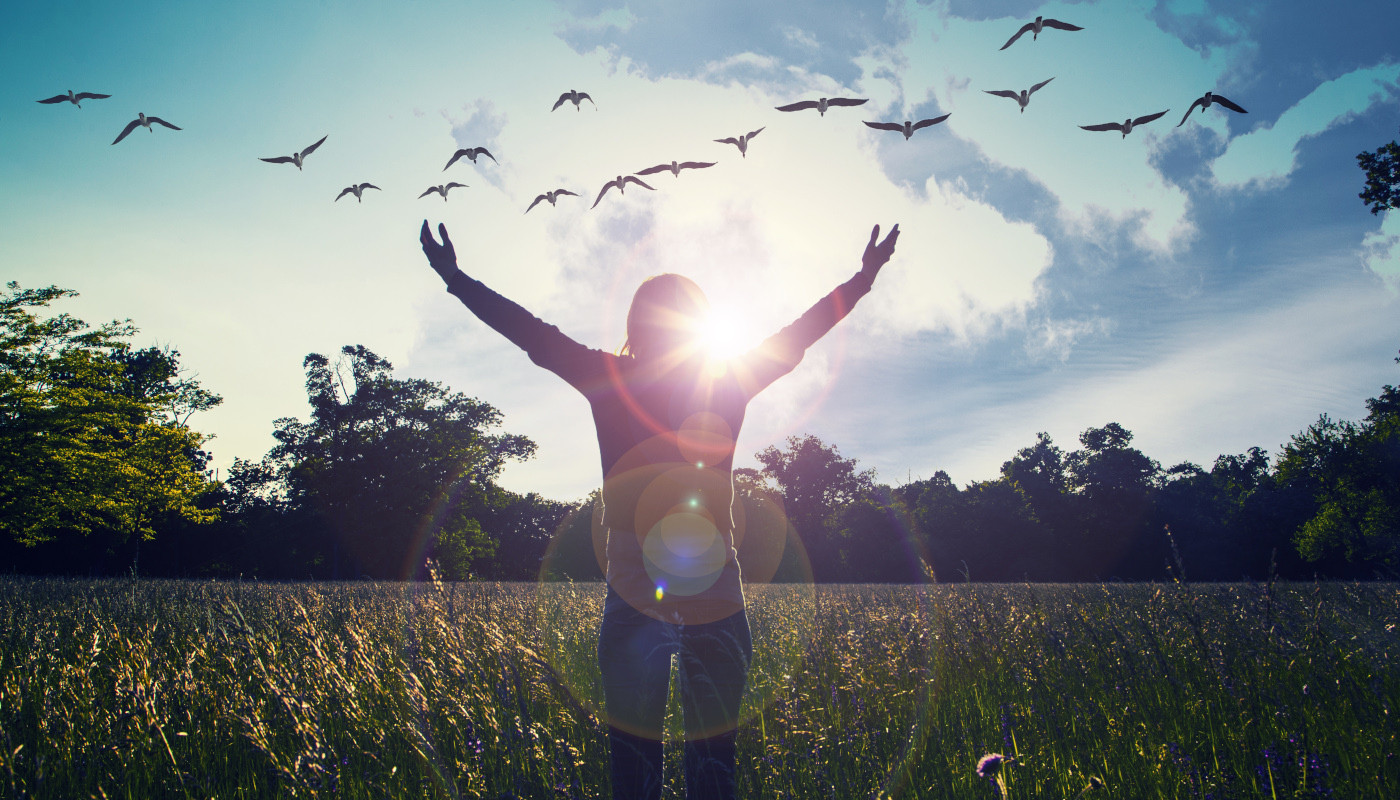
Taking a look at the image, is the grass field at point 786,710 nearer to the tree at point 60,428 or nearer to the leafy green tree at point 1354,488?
the tree at point 60,428

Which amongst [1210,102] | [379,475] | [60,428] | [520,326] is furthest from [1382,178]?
[379,475]

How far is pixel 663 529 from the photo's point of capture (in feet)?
6.75

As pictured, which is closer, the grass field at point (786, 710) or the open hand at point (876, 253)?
the grass field at point (786, 710)

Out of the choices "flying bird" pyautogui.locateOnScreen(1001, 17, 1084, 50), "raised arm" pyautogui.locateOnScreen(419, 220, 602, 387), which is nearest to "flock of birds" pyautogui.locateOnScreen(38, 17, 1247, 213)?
"flying bird" pyautogui.locateOnScreen(1001, 17, 1084, 50)

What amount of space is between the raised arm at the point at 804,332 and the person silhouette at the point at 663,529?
110 mm

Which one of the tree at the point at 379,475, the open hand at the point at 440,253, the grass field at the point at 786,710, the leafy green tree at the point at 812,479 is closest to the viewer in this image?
the grass field at the point at 786,710

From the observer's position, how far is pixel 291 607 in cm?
546

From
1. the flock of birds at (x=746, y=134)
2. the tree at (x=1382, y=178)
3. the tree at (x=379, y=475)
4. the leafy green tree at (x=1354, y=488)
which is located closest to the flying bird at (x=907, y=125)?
the flock of birds at (x=746, y=134)

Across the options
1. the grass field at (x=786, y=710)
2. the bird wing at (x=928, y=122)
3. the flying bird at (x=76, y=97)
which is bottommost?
the grass field at (x=786, y=710)

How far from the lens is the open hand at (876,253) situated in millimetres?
3045

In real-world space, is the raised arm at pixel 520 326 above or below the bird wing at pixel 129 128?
below

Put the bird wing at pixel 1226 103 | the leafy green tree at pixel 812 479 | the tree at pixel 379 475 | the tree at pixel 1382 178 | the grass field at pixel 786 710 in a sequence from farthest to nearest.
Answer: the leafy green tree at pixel 812 479, the tree at pixel 379 475, the tree at pixel 1382 178, the bird wing at pixel 1226 103, the grass field at pixel 786 710

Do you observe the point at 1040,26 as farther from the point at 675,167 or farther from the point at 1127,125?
the point at 675,167

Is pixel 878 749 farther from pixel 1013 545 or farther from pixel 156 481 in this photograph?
pixel 1013 545
